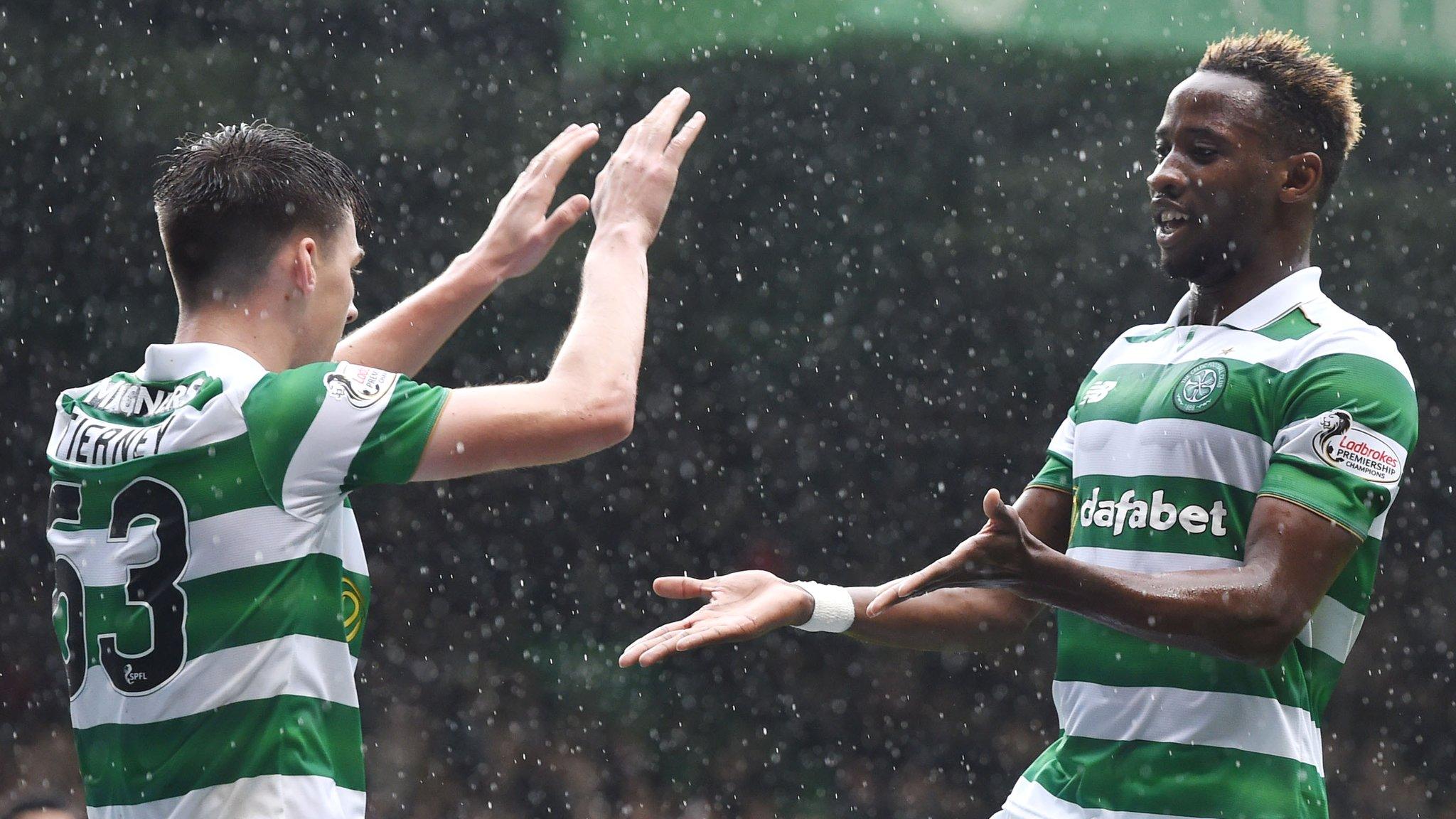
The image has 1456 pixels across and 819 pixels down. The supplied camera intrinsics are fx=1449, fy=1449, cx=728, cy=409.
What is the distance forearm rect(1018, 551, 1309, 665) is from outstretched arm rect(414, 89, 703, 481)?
2.11 ft

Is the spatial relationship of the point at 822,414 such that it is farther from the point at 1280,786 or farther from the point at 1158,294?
the point at 1280,786

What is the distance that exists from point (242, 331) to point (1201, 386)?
1.47m

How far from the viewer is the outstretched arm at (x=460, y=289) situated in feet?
8.91

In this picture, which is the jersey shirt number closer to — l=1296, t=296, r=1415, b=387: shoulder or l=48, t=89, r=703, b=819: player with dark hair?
l=48, t=89, r=703, b=819: player with dark hair

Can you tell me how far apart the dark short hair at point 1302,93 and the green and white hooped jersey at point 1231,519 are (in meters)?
0.22

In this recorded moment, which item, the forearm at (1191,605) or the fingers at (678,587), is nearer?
the forearm at (1191,605)

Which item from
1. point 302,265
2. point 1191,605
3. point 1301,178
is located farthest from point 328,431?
point 1301,178

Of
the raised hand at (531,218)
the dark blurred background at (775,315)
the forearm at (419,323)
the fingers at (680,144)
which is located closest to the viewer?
the fingers at (680,144)

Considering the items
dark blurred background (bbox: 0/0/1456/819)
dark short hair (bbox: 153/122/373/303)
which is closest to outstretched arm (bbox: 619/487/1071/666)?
dark short hair (bbox: 153/122/373/303)

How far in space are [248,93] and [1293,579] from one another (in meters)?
5.97

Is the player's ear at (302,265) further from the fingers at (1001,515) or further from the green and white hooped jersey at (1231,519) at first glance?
the green and white hooped jersey at (1231,519)

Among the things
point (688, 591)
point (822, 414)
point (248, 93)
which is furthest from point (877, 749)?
point (688, 591)

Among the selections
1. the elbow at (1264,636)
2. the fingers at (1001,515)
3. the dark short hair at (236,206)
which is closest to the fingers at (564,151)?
the dark short hair at (236,206)

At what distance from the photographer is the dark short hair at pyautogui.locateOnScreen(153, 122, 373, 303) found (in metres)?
2.13
